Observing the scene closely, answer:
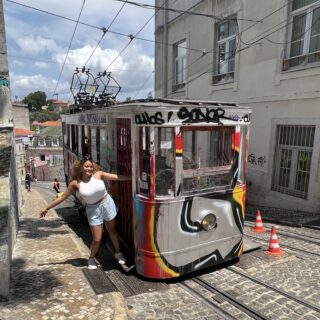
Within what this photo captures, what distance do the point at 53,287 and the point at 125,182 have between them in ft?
6.25

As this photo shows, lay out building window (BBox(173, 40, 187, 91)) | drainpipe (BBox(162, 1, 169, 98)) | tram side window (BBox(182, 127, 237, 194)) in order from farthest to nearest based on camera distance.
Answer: drainpipe (BBox(162, 1, 169, 98)) → building window (BBox(173, 40, 187, 91)) → tram side window (BBox(182, 127, 237, 194))

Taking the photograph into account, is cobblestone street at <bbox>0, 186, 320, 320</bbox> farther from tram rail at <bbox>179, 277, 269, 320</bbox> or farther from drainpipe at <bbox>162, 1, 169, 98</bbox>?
drainpipe at <bbox>162, 1, 169, 98</bbox>

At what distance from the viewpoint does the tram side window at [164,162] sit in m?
4.41

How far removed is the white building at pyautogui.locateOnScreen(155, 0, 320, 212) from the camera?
9.38 m

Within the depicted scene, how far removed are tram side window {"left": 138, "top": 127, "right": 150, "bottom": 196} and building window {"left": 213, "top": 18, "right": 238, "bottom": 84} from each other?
9.36 m

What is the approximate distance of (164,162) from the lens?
14.7ft

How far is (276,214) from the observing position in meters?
9.48

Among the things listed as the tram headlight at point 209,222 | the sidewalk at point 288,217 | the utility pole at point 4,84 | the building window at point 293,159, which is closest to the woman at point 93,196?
the tram headlight at point 209,222

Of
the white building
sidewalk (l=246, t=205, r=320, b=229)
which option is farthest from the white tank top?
the white building

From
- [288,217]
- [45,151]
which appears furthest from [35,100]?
[288,217]

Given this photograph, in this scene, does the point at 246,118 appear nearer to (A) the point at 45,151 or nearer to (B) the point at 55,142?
(A) the point at 45,151

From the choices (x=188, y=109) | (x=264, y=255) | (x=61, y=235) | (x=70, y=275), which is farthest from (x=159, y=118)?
(x=61, y=235)

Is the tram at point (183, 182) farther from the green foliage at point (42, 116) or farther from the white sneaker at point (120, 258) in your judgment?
the green foliage at point (42, 116)

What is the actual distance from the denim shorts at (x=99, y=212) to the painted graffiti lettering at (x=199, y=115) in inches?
71.3
